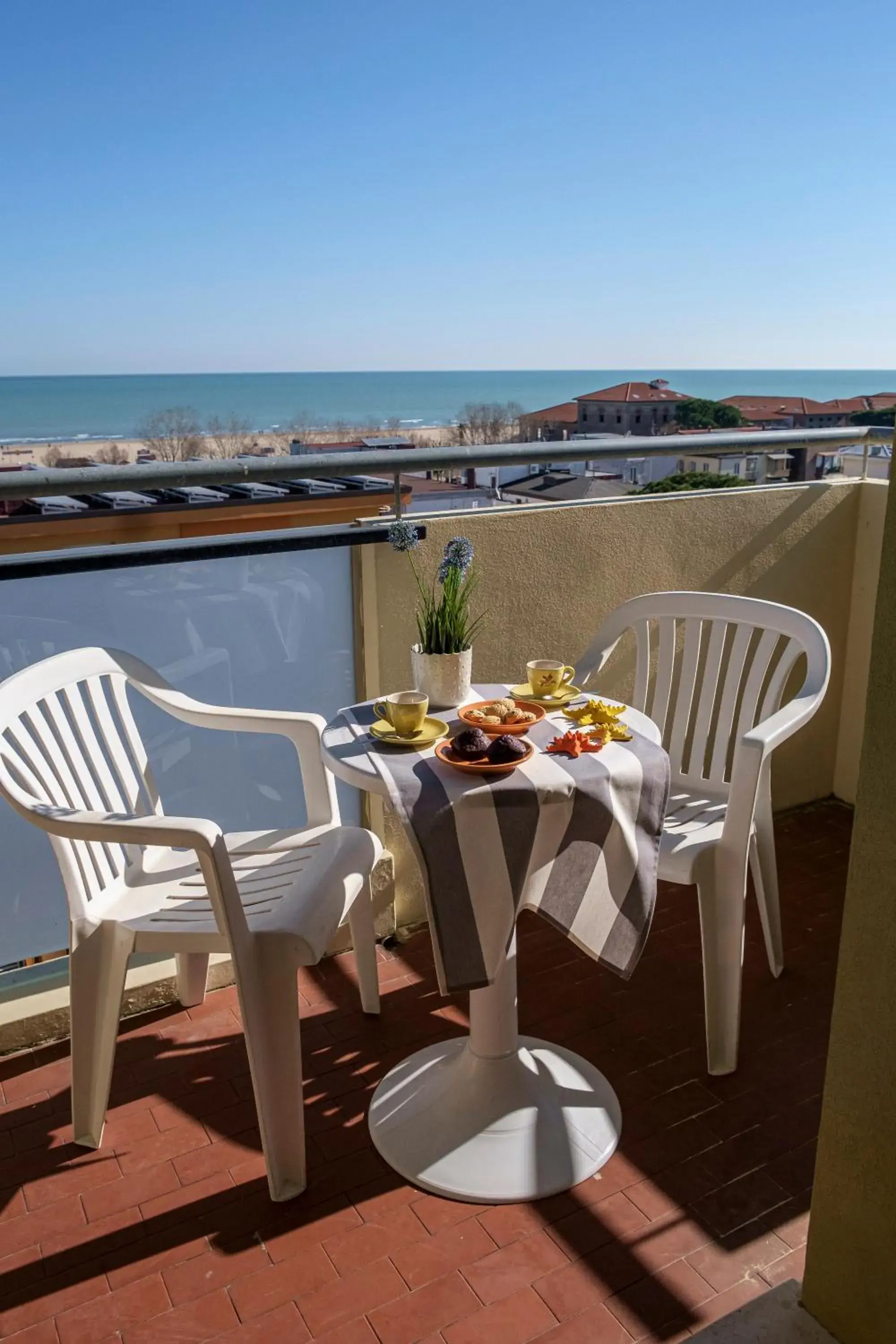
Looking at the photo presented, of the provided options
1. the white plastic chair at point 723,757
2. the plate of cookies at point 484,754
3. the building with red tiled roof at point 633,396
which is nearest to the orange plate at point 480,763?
the plate of cookies at point 484,754

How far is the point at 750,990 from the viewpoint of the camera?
8.17 ft

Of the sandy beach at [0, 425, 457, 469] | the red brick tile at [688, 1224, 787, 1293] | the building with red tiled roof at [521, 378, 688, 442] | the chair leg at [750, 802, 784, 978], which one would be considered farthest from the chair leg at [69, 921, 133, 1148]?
the sandy beach at [0, 425, 457, 469]

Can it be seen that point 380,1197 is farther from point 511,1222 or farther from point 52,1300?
point 52,1300

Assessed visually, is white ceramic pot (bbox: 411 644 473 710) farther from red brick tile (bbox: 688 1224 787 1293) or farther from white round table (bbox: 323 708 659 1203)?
red brick tile (bbox: 688 1224 787 1293)

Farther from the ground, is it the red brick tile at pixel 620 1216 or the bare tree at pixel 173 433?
the bare tree at pixel 173 433

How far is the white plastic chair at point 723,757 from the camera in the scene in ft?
6.88

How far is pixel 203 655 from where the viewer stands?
2.41 m

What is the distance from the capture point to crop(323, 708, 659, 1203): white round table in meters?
1.85

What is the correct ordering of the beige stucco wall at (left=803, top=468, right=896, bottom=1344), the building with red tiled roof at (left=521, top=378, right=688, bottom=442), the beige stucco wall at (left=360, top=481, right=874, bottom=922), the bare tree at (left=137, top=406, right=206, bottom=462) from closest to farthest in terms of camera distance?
the beige stucco wall at (left=803, top=468, right=896, bottom=1344) → the beige stucco wall at (left=360, top=481, right=874, bottom=922) → the building with red tiled roof at (left=521, top=378, right=688, bottom=442) → the bare tree at (left=137, top=406, right=206, bottom=462)

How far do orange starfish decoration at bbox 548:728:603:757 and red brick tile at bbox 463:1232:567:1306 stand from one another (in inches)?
33.7

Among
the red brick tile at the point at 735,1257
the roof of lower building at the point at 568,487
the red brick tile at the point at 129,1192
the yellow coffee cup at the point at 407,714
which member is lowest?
the red brick tile at the point at 129,1192

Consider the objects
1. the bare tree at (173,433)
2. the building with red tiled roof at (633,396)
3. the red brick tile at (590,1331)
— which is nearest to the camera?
the red brick tile at (590,1331)

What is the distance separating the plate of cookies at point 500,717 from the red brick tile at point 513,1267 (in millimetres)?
894

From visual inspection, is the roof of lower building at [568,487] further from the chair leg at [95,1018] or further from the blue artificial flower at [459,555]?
the chair leg at [95,1018]
